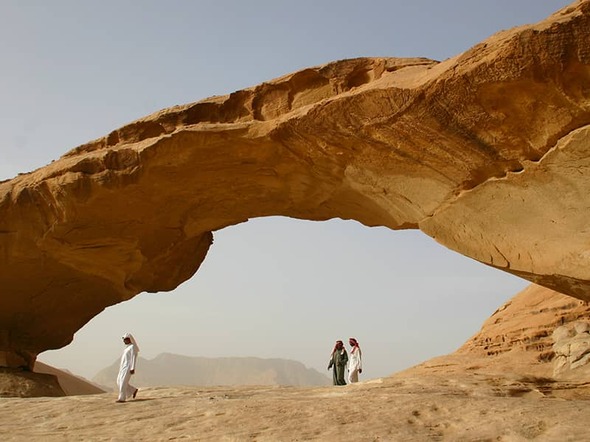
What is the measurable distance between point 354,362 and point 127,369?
5.59 m

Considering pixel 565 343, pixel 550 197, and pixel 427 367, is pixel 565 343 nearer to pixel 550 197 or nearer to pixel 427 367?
pixel 427 367

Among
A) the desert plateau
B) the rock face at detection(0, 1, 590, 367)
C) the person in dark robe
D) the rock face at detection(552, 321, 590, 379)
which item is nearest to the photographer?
the desert plateau

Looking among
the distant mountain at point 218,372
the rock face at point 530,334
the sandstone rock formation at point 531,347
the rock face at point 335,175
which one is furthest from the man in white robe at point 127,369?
the distant mountain at point 218,372

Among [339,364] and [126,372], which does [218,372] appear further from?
[126,372]

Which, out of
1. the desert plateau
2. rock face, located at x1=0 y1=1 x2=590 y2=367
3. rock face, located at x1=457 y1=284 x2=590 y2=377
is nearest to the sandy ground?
the desert plateau

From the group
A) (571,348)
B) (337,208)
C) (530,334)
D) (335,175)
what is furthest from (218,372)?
(335,175)

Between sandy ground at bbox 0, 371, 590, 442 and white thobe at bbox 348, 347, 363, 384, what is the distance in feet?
15.6

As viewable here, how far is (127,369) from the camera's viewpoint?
25.8 feet

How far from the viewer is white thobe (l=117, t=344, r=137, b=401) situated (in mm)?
7559

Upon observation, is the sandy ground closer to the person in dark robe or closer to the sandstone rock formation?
the sandstone rock formation

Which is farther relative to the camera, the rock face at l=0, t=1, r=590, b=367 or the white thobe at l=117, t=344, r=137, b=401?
the white thobe at l=117, t=344, r=137, b=401

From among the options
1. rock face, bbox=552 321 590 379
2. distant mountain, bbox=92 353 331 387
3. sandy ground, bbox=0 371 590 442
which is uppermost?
rock face, bbox=552 321 590 379

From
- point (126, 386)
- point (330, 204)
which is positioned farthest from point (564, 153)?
point (126, 386)

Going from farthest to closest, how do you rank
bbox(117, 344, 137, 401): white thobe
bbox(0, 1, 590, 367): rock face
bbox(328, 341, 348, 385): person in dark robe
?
bbox(328, 341, 348, 385): person in dark robe < bbox(117, 344, 137, 401): white thobe < bbox(0, 1, 590, 367): rock face
